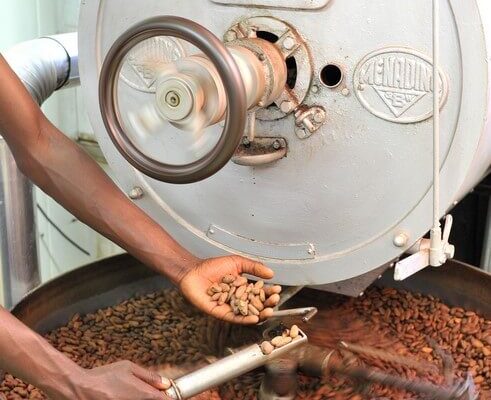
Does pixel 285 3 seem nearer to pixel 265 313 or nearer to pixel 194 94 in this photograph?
pixel 194 94

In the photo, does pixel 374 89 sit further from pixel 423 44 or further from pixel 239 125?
pixel 239 125

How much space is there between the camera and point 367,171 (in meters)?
1.10

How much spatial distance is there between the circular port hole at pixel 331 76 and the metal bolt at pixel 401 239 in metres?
0.23

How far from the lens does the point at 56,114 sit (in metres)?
2.11

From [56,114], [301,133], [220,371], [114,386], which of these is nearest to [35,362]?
[114,386]

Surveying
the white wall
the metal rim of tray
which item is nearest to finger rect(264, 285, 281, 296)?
the metal rim of tray

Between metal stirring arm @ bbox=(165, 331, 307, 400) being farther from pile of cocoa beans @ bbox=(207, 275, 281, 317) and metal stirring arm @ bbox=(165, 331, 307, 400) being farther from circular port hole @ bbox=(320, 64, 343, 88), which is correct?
circular port hole @ bbox=(320, 64, 343, 88)

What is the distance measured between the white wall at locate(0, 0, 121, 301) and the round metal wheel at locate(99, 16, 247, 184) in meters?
0.92

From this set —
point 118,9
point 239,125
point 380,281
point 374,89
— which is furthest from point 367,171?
point 380,281

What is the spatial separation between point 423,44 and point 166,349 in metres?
0.75

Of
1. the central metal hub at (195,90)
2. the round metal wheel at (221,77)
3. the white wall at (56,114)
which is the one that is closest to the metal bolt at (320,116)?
the central metal hub at (195,90)

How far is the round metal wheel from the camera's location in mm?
868

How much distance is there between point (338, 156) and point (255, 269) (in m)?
0.21

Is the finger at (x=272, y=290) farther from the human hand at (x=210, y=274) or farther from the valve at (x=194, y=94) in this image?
the valve at (x=194, y=94)
